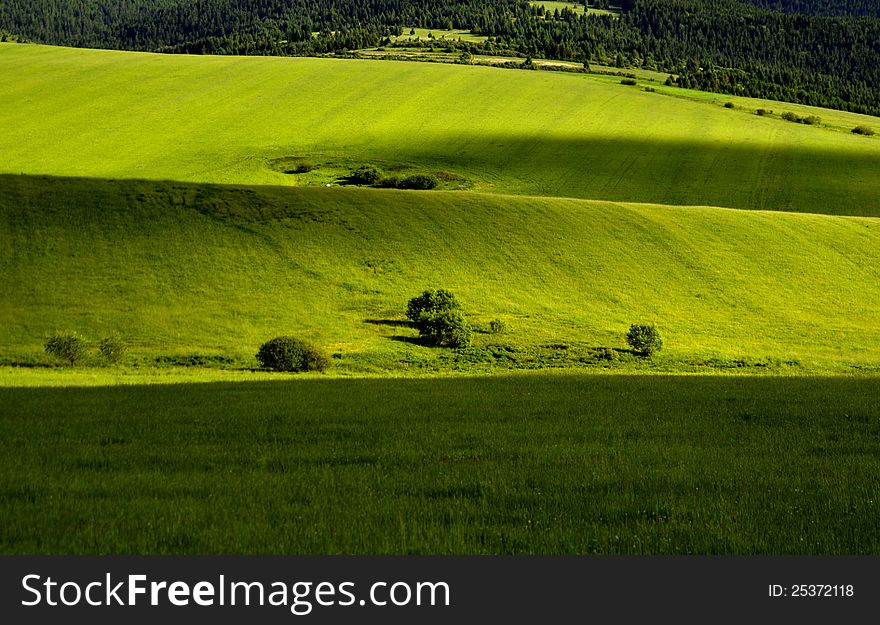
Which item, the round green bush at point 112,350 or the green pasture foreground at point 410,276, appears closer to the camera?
the round green bush at point 112,350

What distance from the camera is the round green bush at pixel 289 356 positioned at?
32.9 metres

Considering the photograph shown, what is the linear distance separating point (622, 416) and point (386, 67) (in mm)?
125217

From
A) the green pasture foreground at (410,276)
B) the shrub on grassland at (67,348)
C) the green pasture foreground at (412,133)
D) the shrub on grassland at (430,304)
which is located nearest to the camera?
the shrub on grassland at (67,348)

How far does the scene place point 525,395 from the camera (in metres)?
24.1

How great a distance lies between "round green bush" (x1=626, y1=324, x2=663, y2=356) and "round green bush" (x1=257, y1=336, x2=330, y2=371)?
46.5 ft

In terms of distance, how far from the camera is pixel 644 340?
38625 mm

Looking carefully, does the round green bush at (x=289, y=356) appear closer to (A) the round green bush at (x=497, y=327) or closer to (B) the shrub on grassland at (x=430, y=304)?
(B) the shrub on grassland at (x=430, y=304)

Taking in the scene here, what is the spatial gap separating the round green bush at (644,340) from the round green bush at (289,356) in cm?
1418

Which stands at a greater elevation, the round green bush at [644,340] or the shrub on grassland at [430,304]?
the shrub on grassland at [430,304]

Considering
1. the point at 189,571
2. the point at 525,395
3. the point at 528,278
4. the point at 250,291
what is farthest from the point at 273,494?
the point at 528,278

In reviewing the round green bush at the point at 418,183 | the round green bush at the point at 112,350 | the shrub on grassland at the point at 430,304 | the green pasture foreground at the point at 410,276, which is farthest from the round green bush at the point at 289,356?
the round green bush at the point at 418,183

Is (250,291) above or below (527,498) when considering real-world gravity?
above

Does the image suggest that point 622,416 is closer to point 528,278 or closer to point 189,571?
point 189,571

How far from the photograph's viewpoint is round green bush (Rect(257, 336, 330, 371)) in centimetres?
3294
